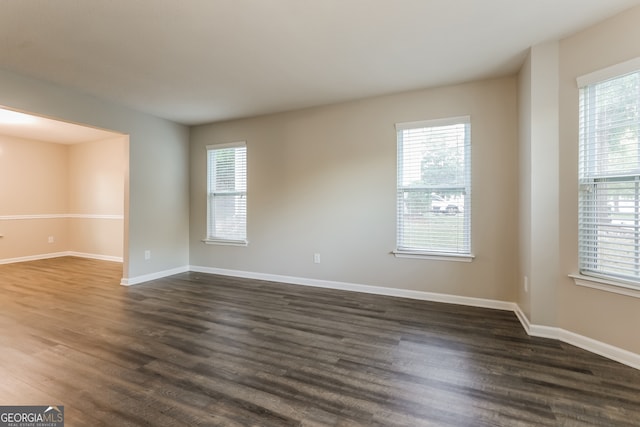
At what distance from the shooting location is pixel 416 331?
2.71 m

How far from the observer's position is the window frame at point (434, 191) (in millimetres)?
3357

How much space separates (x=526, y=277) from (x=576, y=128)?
1.39m

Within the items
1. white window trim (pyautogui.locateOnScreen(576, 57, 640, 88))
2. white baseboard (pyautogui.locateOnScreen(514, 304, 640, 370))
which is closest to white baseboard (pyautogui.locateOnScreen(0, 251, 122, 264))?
white baseboard (pyautogui.locateOnScreen(514, 304, 640, 370))

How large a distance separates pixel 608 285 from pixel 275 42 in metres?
3.33

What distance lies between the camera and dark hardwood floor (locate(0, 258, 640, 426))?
5.33 feet

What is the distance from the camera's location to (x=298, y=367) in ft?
6.86

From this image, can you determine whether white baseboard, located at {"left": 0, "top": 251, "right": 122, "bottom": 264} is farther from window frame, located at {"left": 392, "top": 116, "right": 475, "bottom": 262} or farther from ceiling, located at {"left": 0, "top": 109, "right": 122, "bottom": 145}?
window frame, located at {"left": 392, "top": 116, "right": 475, "bottom": 262}

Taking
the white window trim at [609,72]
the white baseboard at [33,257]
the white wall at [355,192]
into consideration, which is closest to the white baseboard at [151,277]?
the white wall at [355,192]

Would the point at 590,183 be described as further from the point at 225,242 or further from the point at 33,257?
the point at 33,257

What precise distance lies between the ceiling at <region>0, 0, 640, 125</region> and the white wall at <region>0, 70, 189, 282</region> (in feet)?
0.84

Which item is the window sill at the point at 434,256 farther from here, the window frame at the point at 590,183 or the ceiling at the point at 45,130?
the ceiling at the point at 45,130

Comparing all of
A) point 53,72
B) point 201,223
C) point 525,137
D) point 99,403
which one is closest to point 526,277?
point 525,137

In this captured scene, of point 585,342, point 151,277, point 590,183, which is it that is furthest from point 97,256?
point 590,183

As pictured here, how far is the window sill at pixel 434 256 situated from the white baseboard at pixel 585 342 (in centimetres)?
77
